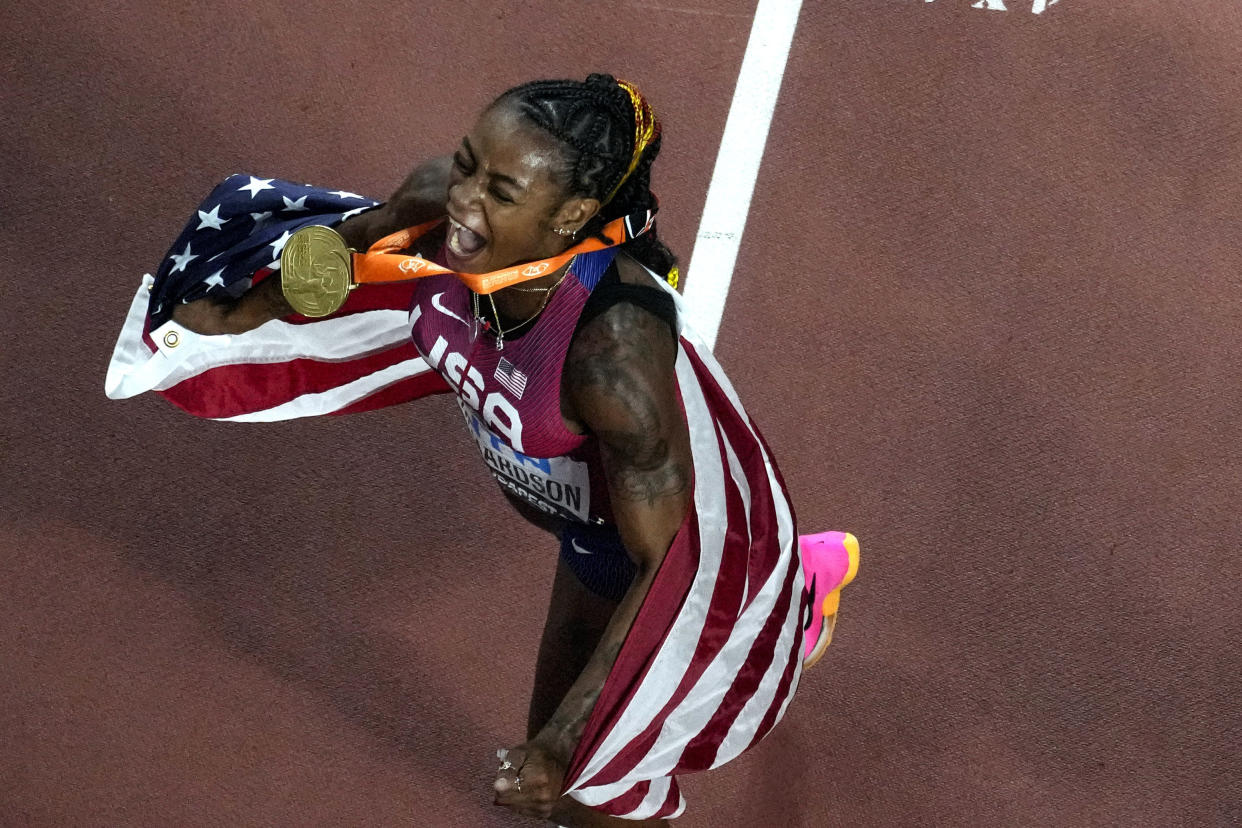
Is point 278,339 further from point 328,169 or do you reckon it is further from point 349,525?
point 328,169

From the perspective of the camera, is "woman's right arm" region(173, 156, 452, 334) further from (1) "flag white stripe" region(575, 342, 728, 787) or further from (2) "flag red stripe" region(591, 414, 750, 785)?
(2) "flag red stripe" region(591, 414, 750, 785)

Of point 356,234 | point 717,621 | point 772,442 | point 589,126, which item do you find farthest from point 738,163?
point 589,126

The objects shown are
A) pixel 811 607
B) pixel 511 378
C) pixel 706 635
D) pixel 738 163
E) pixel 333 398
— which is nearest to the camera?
pixel 511 378

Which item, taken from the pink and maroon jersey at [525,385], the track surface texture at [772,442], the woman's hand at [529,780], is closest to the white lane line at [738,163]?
the track surface texture at [772,442]

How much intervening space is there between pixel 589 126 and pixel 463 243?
0.31 metres

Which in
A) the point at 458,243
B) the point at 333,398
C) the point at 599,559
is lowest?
the point at 599,559

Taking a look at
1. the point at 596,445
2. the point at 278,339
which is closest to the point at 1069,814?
the point at 596,445

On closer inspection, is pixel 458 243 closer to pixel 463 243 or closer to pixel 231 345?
pixel 463 243

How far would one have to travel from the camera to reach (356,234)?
2803 mm

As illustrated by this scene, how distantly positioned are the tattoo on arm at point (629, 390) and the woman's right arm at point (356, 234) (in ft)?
1.78

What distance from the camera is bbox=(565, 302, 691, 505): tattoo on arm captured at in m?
2.22

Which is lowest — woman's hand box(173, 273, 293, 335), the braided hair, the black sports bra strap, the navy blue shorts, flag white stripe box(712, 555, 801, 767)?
flag white stripe box(712, 555, 801, 767)

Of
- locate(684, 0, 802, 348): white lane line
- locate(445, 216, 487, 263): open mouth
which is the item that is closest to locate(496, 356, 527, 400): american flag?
locate(445, 216, 487, 263): open mouth

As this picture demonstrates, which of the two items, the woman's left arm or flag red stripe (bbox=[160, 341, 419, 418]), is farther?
flag red stripe (bbox=[160, 341, 419, 418])
